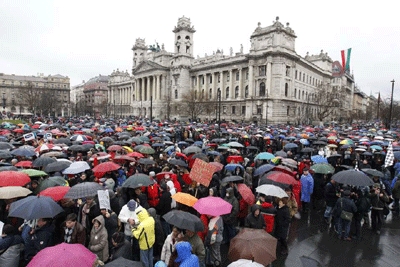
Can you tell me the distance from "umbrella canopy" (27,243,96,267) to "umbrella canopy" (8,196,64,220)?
1.64 m

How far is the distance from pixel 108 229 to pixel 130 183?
1.49 metres

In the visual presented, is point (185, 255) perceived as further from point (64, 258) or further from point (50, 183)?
point (50, 183)

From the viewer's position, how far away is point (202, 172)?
7.84 meters

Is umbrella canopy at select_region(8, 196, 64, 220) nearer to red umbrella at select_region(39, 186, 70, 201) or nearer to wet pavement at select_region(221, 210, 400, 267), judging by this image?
red umbrella at select_region(39, 186, 70, 201)

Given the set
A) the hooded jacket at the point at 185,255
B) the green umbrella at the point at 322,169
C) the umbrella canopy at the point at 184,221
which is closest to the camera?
the hooded jacket at the point at 185,255

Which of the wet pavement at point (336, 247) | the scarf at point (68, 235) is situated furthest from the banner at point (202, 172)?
the scarf at point (68, 235)

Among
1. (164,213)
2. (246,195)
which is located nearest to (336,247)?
(246,195)

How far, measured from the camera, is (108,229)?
555cm

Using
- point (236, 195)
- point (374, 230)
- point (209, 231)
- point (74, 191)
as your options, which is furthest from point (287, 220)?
point (74, 191)

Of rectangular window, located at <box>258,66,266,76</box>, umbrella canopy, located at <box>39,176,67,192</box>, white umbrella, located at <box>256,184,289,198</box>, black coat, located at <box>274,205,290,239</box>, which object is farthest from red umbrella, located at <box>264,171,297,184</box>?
rectangular window, located at <box>258,66,266,76</box>

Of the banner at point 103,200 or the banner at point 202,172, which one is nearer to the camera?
the banner at point 103,200

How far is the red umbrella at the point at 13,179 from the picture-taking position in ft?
22.2

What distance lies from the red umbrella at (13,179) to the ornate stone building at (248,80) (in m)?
38.1

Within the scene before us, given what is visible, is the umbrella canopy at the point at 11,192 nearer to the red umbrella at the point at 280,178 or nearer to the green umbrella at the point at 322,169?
the red umbrella at the point at 280,178
